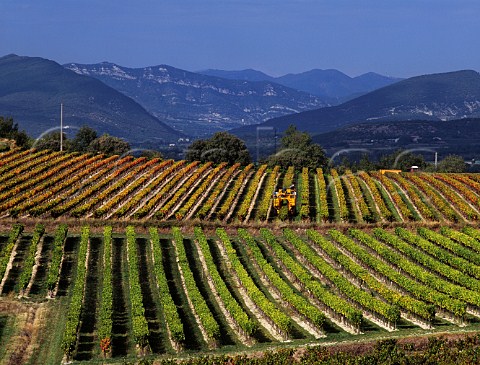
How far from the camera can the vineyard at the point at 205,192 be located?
69.9m

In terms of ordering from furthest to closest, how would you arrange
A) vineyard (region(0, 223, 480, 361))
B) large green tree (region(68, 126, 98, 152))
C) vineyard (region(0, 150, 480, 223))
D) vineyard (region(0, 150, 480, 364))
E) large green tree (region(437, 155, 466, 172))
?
large green tree (region(437, 155, 466, 172)), large green tree (region(68, 126, 98, 152)), vineyard (region(0, 150, 480, 223)), vineyard (region(0, 150, 480, 364)), vineyard (region(0, 223, 480, 361))

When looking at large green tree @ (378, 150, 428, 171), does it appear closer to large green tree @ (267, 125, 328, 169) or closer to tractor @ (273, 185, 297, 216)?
large green tree @ (267, 125, 328, 169)

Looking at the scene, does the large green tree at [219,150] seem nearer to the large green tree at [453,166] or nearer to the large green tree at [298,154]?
the large green tree at [298,154]

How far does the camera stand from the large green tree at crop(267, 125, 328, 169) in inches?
4720

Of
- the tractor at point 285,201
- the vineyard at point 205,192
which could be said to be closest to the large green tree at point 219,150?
the vineyard at point 205,192

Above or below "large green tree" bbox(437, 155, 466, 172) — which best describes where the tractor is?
above

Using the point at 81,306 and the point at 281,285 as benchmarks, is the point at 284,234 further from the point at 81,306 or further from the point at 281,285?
the point at 81,306

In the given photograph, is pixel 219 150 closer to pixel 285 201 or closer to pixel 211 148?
pixel 211 148

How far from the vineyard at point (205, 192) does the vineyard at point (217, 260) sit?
0.25m

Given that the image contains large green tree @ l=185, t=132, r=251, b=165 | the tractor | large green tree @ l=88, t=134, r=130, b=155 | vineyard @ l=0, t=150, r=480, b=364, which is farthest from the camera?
large green tree @ l=88, t=134, r=130, b=155

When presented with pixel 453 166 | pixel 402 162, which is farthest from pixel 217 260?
pixel 402 162

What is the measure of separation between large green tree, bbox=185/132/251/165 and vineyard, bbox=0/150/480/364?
1119 inches

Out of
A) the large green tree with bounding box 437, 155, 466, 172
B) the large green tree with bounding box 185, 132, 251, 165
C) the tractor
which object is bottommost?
the large green tree with bounding box 437, 155, 466, 172

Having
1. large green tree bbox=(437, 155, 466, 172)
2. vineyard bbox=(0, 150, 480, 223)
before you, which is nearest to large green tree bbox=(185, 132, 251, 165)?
vineyard bbox=(0, 150, 480, 223)
